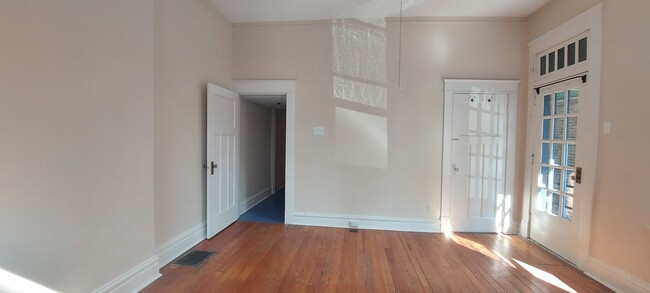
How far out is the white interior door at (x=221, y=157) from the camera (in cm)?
321

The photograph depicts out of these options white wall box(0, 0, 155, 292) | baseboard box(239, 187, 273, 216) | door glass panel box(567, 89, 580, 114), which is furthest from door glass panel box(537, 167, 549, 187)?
white wall box(0, 0, 155, 292)

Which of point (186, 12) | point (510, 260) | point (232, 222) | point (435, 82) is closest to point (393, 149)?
point (435, 82)

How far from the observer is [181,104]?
2.84 meters

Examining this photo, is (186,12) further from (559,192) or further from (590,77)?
(559,192)

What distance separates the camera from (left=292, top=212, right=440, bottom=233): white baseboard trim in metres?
3.65

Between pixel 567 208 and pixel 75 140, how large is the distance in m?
4.53

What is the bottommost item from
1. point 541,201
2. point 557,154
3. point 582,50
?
point 541,201

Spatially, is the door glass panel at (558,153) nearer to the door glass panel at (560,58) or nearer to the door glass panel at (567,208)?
the door glass panel at (567,208)

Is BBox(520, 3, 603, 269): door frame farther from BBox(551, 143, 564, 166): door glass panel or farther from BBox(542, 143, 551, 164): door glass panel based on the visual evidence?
BBox(542, 143, 551, 164): door glass panel

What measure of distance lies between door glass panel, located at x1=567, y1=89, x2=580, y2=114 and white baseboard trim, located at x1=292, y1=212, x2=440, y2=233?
1987 mm

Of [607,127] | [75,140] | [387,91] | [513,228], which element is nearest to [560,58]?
[607,127]

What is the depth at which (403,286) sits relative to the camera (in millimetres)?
2299

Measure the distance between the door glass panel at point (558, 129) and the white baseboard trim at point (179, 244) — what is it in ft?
14.4

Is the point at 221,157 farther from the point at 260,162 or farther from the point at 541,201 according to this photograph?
the point at 541,201
